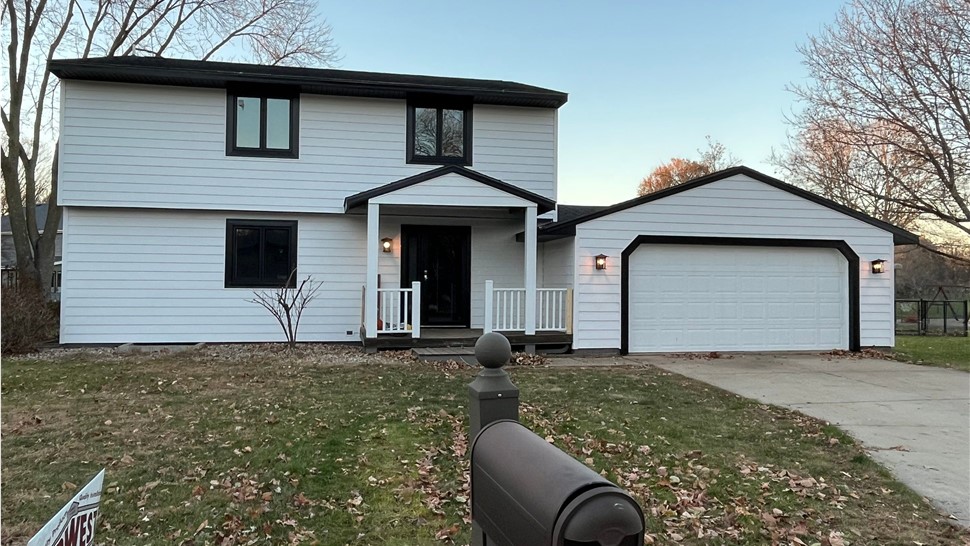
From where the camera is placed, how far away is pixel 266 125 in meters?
11.5

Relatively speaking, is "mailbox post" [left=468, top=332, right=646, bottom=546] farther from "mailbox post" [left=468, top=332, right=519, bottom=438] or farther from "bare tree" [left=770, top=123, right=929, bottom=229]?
"bare tree" [left=770, top=123, right=929, bottom=229]

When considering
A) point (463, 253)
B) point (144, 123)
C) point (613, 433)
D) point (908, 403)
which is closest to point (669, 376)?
point (908, 403)

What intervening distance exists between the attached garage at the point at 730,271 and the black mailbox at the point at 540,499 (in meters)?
8.88

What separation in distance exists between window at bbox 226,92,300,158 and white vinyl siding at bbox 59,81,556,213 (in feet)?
0.56

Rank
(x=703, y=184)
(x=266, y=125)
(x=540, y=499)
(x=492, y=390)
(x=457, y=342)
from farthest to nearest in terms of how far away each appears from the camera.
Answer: (x=266, y=125)
(x=703, y=184)
(x=457, y=342)
(x=492, y=390)
(x=540, y=499)

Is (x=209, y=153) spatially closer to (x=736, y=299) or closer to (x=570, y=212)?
(x=570, y=212)

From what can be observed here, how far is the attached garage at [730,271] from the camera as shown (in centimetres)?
1062

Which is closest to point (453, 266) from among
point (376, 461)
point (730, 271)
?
point (730, 271)

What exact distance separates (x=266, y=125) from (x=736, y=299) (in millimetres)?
9709

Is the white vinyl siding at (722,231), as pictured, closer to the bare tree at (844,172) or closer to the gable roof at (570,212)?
the gable roof at (570,212)

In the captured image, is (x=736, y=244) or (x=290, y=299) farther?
(x=290, y=299)

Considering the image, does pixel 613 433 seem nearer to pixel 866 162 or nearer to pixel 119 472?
pixel 119 472

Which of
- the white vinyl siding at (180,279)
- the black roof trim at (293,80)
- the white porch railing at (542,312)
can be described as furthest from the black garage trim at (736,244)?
the white vinyl siding at (180,279)

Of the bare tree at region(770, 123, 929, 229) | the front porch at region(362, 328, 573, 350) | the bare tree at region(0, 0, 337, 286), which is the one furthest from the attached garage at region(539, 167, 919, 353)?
the bare tree at region(0, 0, 337, 286)
